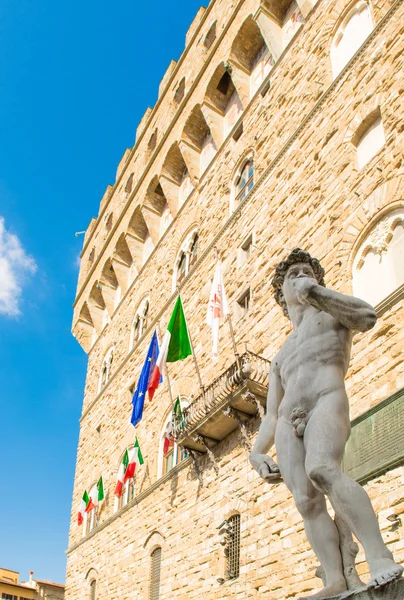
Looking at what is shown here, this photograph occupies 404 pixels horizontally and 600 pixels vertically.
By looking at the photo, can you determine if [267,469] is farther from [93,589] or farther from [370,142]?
[93,589]

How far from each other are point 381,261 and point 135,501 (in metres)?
8.24

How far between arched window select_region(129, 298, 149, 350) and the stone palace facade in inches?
2.8

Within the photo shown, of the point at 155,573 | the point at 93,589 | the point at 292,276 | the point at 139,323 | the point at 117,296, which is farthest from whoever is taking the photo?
the point at 117,296

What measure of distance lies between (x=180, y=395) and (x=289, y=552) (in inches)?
212

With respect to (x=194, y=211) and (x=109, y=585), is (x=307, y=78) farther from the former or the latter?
(x=109, y=585)

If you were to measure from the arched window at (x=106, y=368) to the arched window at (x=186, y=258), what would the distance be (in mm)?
4932

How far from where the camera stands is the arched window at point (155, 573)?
1131 centimetres

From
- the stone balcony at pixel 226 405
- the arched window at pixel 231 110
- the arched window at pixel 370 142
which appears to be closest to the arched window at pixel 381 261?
the arched window at pixel 370 142

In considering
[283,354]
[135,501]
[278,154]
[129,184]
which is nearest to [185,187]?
[129,184]

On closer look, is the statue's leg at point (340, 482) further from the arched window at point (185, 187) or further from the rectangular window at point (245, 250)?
the arched window at point (185, 187)

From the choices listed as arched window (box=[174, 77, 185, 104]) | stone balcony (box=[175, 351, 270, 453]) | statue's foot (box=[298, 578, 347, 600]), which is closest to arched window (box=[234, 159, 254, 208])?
stone balcony (box=[175, 351, 270, 453])

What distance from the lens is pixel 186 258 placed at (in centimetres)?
1530

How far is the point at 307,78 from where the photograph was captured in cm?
1148

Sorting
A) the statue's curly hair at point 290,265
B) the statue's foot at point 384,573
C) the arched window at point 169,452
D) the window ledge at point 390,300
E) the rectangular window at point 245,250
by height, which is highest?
the rectangular window at point 245,250
